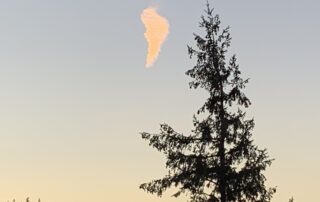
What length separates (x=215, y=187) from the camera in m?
46.3

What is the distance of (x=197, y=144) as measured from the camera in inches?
1842

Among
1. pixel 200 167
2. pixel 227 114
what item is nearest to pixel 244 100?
pixel 227 114

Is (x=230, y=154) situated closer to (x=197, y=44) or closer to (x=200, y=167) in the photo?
(x=200, y=167)

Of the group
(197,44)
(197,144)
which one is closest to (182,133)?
(197,144)

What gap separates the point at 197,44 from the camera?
48.0m

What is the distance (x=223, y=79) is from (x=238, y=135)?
114 inches

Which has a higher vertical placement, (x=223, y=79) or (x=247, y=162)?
(x=223, y=79)

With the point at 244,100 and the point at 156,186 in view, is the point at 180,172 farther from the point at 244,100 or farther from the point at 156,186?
the point at 244,100

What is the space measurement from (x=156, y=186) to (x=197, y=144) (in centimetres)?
288

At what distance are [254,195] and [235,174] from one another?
1.40 metres

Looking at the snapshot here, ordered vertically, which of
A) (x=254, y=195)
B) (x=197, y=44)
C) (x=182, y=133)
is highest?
(x=197, y=44)

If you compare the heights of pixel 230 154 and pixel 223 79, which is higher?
pixel 223 79

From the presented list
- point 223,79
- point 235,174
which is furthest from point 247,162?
point 223,79

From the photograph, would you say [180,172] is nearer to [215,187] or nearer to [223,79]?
[215,187]
